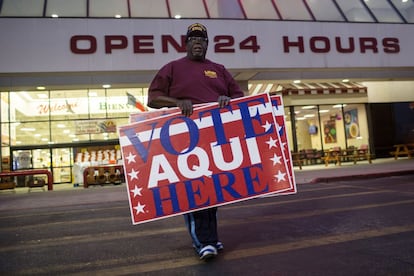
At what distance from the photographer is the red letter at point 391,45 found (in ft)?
47.4

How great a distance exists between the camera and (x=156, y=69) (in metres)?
12.7

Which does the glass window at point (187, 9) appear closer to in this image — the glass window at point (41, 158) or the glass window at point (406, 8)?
the glass window at point (406, 8)

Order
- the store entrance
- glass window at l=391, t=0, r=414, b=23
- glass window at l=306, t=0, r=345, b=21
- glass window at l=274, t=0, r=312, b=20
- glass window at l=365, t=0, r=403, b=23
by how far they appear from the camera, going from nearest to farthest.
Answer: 1. glass window at l=274, t=0, r=312, b=20
2. glass window at l=306, t=0, r=345, b=21
3. glass window at l=365, t=0, r=403, b=23
4. glass window at l=391, t=0, r=414, b=23
5. the store entrance

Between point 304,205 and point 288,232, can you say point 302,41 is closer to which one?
point 304,205

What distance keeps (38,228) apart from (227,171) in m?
3.37

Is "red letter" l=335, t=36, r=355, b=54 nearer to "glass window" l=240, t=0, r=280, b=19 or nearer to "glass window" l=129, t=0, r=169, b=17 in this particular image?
"glass window" l=240, t=0, r=280, b=19

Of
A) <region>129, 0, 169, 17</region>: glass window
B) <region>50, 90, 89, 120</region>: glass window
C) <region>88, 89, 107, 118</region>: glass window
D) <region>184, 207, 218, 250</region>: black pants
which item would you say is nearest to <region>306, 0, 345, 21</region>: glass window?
<region>129, 0, 169, 17</region>: glass window

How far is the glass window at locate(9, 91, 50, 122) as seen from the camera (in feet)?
60.4

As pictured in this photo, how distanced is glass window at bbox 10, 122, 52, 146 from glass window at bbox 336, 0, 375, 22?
1418 cm

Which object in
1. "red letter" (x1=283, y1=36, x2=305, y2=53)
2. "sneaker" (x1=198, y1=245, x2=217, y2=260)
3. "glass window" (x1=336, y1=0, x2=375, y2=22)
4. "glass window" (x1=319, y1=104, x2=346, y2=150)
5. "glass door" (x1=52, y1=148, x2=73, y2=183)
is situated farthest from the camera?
"glass window" (x1=319, y1=104, x2=346, y2=150)

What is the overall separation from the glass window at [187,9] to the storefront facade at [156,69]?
593mm

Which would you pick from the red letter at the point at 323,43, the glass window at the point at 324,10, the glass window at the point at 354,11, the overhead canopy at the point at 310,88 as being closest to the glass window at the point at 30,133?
the overhead canopy at the point at 310,88

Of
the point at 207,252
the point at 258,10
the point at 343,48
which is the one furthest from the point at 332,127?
the point at 207,252

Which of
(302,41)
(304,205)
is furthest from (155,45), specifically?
(304,205)
